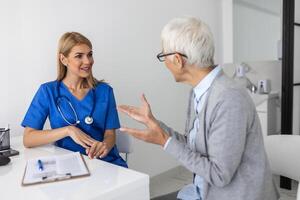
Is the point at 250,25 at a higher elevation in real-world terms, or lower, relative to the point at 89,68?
higher

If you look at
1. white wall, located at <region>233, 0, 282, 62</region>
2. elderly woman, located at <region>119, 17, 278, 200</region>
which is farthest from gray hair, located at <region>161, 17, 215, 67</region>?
white wall, located at <region>233, 0, 282, 62</region>

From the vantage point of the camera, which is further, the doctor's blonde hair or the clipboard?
the doctor's blonde hair

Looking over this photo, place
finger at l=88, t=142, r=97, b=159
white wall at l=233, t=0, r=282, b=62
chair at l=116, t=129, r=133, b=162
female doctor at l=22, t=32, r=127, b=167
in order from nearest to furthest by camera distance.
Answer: finger at l=88, t=142, r=97, b=159, female doctor at l=22, t=32, r=127, b=167, chair at l=116, t=129, r=133, b=162, white wall at l=233, t=0, r=282, b=62

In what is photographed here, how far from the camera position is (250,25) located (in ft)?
12.6

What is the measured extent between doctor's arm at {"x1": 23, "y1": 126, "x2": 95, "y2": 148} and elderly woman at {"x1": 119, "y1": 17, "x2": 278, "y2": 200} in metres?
0.36

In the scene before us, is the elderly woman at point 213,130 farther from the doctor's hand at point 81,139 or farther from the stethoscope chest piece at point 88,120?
the stethoscope chest piece at point 88,120

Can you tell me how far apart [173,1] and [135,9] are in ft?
1.84

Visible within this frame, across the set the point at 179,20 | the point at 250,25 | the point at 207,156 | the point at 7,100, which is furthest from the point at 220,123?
the point at 250,25

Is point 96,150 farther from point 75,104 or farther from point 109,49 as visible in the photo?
point 109,49

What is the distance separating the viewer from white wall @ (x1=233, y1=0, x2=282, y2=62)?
369 cm

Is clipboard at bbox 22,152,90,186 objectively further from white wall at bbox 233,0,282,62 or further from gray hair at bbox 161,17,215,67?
white wall at bbox 233,0,282,62

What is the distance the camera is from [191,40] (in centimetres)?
104

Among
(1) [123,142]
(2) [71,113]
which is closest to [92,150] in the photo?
(2) [71,113]

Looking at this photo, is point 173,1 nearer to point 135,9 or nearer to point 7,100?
point 135,9
